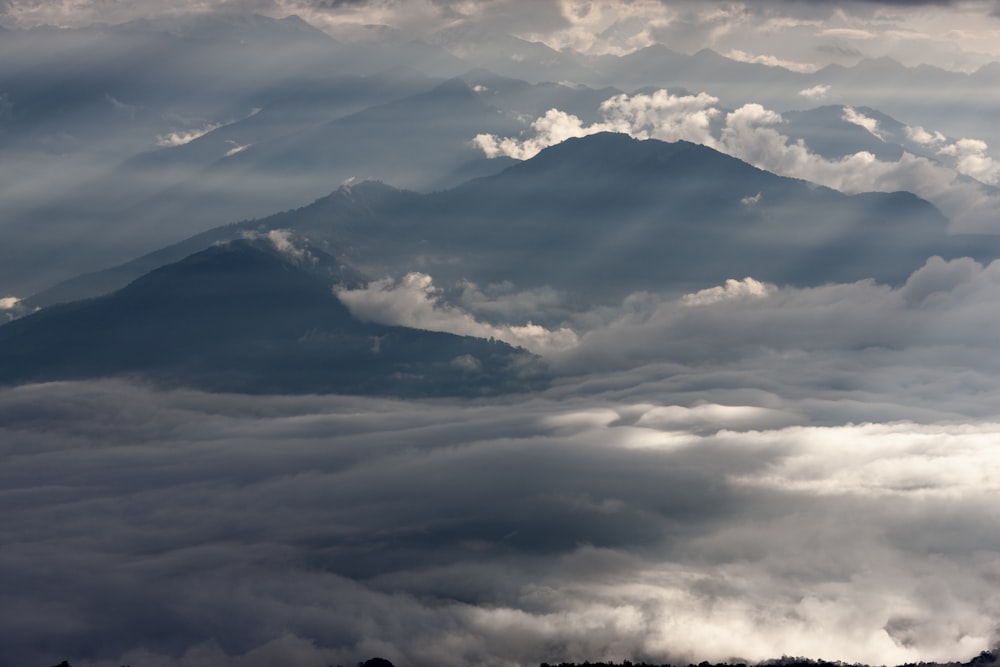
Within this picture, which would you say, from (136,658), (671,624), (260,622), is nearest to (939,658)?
(671,624)

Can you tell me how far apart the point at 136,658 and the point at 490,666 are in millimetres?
54972

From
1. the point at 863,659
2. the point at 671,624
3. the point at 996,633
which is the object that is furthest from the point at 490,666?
the point at 996,633

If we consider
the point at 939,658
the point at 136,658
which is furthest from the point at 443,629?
the point at 939,658

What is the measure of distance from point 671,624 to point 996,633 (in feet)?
164

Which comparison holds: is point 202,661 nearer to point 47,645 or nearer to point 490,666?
point 47,645

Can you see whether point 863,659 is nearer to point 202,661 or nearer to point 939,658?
point 939,658

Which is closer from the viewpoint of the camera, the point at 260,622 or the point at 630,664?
the point at 630,664

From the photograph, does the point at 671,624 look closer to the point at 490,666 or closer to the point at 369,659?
the point at 490,666

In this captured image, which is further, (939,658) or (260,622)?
(260,622)

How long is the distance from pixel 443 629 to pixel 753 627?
4999 cm

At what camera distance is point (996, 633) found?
190500 mm

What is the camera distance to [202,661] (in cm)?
18775

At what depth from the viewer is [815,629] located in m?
195

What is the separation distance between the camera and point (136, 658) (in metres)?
190
